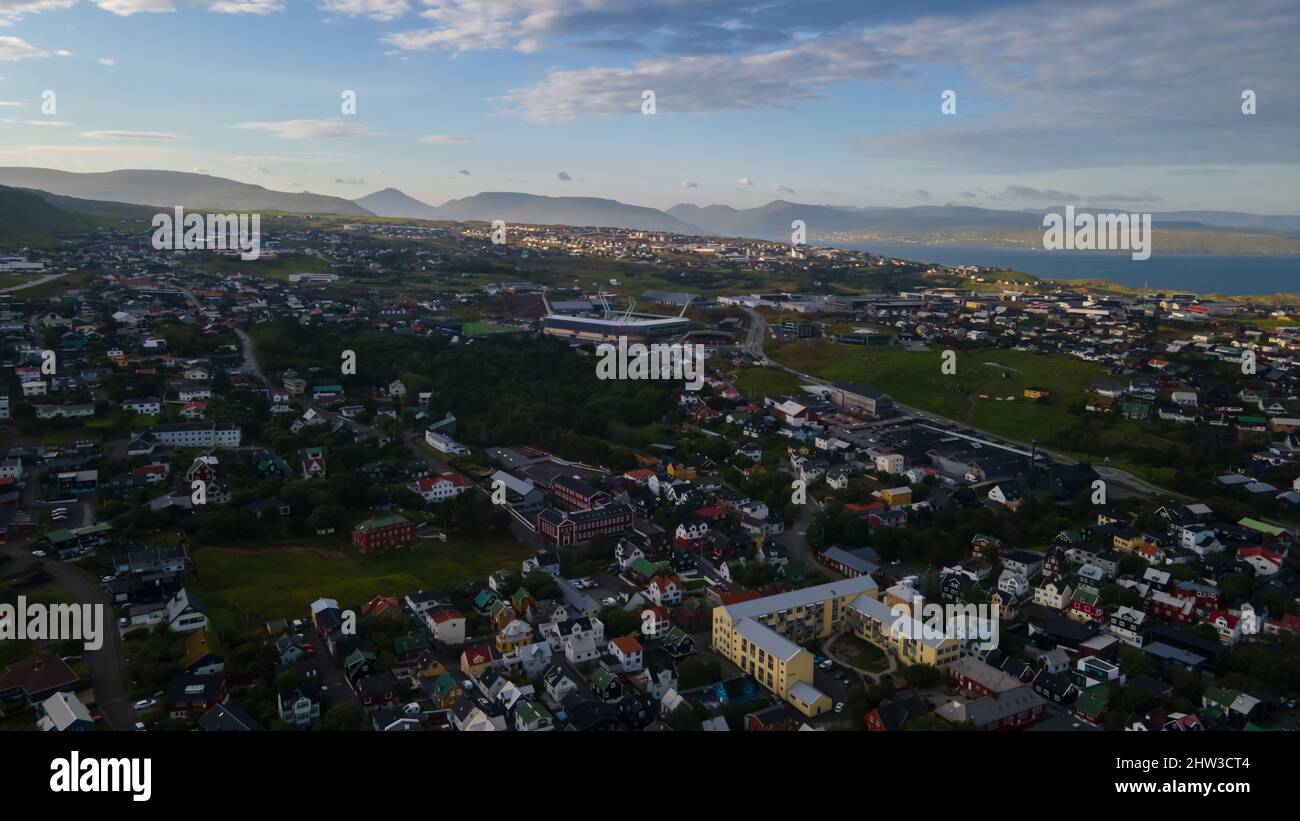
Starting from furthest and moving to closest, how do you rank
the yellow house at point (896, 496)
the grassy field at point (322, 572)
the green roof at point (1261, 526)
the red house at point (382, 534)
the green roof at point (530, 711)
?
1. the yellow house at point (896, 496)
2. the green roof at point (1261, 526)
3. the red house at point (382, 534)
4. the grassy field at point (322, 572)
5. the green roof at point (530, 711)

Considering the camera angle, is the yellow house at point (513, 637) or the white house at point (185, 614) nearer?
the yellow house at point (513, 637)

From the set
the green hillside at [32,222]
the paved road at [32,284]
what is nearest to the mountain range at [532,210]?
the green hillside at [32,222]

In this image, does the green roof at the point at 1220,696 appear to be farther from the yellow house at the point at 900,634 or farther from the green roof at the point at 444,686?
the green roof at the point at 444,686

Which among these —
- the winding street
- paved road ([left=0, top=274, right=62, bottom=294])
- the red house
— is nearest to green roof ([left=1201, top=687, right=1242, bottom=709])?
the winding street

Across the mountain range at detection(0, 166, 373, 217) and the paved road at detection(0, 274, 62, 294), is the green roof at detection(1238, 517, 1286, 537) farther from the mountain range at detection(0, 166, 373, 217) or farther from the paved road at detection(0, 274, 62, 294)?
the mountain range at detection(0, 166, 373, 217)
